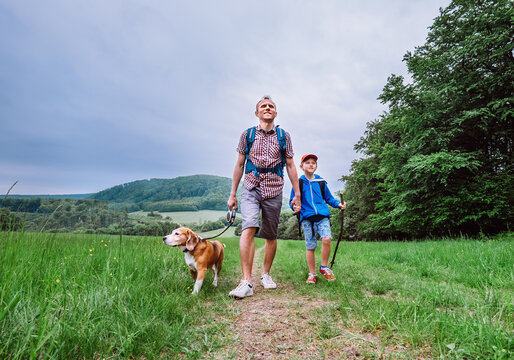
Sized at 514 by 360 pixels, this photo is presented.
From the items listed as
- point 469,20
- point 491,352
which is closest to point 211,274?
point 491,352

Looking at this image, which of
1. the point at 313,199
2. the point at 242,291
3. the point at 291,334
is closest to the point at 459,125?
the point at 313,199

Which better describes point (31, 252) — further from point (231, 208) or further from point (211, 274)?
point (211, 274)

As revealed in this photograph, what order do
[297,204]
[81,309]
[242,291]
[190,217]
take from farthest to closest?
[190,217] < [297,204] < [242,291] < [81,309]

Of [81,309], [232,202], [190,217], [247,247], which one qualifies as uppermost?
[232,202]

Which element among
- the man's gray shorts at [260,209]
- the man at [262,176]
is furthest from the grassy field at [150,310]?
the man's gray shorts at [260,209]

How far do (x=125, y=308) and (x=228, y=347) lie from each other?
2.83 feet

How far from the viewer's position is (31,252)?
251 cm

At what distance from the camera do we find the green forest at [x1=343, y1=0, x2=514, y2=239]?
1059 centimetres

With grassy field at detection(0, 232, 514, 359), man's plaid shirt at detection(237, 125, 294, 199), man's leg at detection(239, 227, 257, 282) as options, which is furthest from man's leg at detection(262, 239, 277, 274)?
man's plaid shirt at detection(237, 125, 294, 199)

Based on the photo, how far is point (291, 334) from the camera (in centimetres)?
209

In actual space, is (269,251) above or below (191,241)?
below

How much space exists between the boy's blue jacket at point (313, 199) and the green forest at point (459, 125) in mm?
7966

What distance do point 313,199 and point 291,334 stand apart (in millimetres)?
2383

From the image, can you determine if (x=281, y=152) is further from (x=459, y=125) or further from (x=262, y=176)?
(x=459, y=125)
